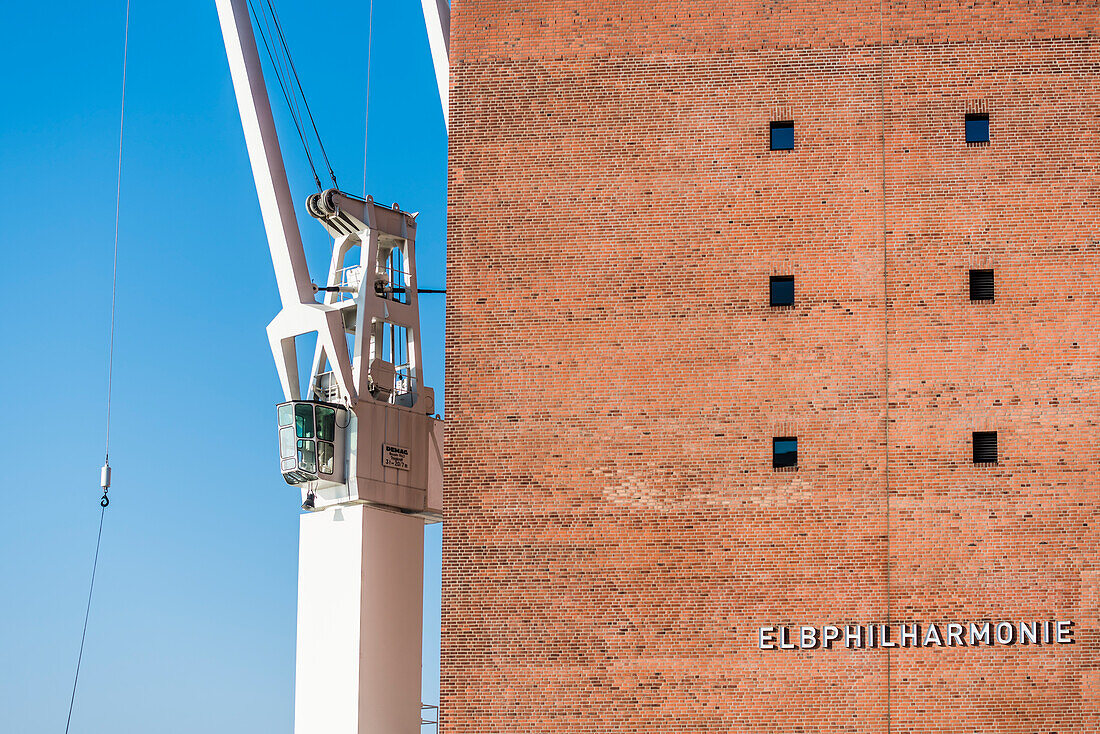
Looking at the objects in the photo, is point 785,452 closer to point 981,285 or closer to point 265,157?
point 981,285

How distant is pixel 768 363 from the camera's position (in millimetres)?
28703

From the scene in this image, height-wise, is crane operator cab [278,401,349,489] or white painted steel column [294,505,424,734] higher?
crane operator cab [278,401,349,489]

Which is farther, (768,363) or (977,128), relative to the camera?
(977,128)

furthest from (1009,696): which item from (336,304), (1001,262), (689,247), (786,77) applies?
(336,304)

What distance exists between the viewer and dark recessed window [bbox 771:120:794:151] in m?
29.6

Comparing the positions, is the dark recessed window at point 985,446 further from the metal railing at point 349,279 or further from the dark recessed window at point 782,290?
the metal railing at point 349,279

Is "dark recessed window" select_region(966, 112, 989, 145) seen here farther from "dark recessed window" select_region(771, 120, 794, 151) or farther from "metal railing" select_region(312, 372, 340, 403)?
"metal railing" select_region(312, 372, 340, 403)

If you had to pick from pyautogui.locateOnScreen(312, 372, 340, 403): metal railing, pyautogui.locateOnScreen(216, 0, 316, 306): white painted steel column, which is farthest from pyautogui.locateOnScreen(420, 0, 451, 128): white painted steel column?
pyautogui.locateOnScreen(312, 372, 340, 403): metal railing

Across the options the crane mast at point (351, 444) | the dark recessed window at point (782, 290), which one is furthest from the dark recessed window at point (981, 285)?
the crane mast at point (351, 444)

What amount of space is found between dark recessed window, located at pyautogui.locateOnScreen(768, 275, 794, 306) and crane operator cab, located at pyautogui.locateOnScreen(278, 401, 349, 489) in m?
11.3

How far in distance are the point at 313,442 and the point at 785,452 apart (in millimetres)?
11778

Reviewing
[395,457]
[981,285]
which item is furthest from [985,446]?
[395,457]

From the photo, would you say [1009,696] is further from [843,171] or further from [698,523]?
[843,171]

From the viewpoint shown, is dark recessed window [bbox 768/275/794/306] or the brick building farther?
dark recessed window [bbox 768/275/794/306]
